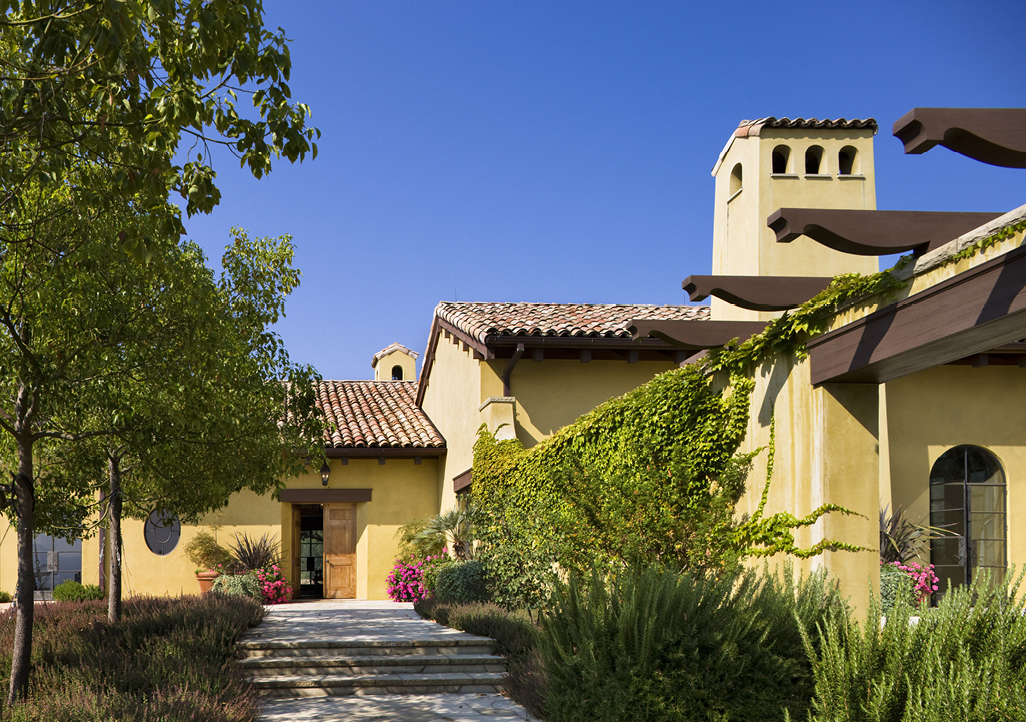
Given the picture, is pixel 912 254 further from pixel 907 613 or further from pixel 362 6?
pixel 362 6

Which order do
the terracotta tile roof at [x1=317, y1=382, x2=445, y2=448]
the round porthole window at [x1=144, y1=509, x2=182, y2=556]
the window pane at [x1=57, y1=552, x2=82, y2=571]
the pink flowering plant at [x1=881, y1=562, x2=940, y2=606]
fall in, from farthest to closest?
the terracotta tile roof at [x1=317, y1=382, x2=445, y2=448], the window pane at [x1=57, y1=552, x2=82, y2=571], the round porthole window at [x1=144, y1=509, x2=182, y2=556], the pink flowering plant at [x1=881, y1=562, x2=940, y2=606]

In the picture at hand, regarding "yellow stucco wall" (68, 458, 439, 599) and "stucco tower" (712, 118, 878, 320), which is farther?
"yellow stucco wall" (68, 458, 439, 599)

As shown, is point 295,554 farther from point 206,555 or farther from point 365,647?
point 365,647

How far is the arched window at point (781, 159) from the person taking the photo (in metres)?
13.5

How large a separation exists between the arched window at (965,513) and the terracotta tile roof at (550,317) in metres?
5.35

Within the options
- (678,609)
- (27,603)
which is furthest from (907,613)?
(27,603)

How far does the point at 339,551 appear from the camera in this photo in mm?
19156

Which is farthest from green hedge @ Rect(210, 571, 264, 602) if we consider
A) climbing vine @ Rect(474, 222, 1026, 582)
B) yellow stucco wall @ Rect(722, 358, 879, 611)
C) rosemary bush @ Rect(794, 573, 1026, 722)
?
rosemary bush @ Rect(794, 573, 1026, 722)

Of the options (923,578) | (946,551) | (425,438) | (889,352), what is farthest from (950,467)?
(425,438)

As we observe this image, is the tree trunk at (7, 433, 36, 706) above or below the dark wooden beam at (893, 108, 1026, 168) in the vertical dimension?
below

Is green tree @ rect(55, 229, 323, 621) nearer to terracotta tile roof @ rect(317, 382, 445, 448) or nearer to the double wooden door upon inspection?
terracotta tile roof @ rect(317, 382, 445, 448)

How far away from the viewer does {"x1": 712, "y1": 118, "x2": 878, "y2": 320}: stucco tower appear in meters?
13.1

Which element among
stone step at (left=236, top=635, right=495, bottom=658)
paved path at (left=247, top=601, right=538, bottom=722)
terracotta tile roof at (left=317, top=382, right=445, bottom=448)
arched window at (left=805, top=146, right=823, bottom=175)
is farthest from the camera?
terracotta tile roof at (left=317, top=382, right=445, bottom=448)

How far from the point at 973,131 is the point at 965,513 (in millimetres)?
11310
